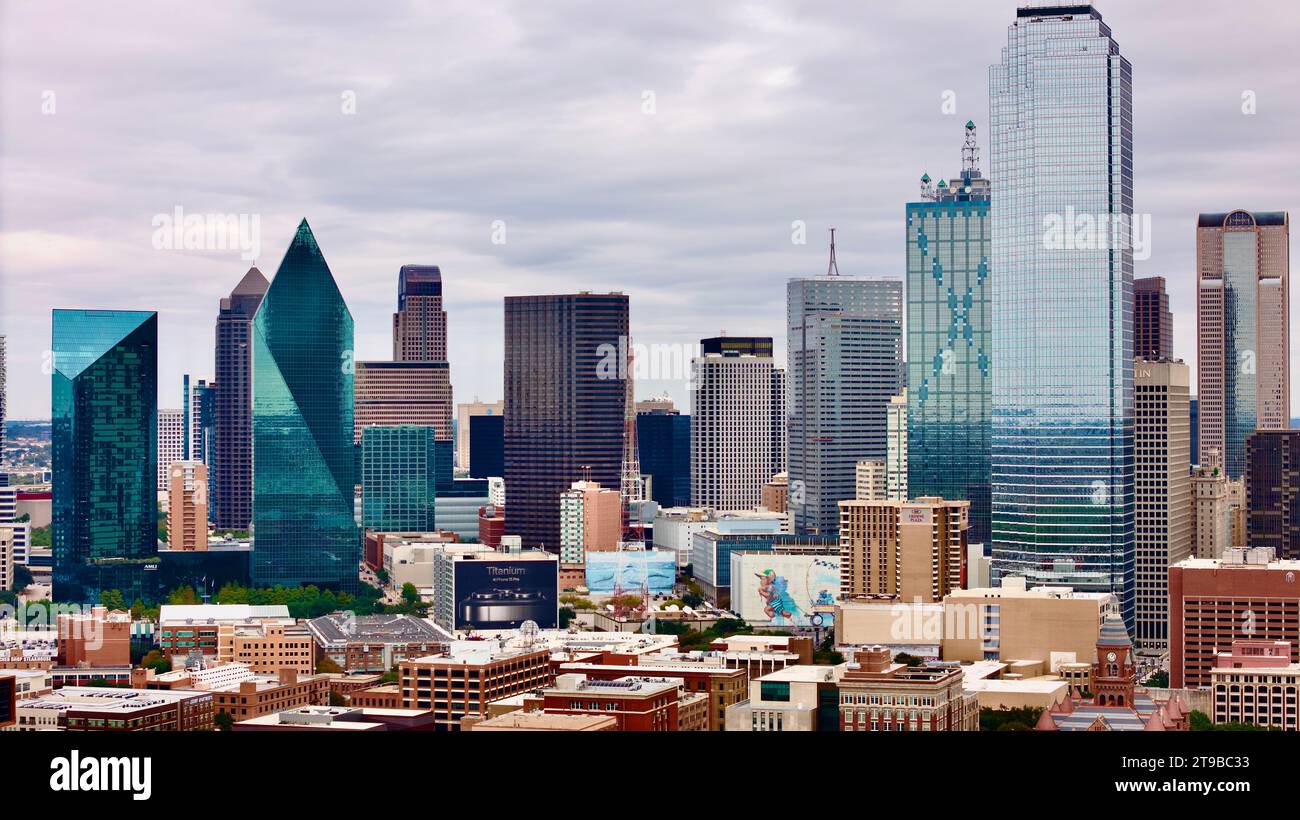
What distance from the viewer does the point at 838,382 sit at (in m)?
54.4

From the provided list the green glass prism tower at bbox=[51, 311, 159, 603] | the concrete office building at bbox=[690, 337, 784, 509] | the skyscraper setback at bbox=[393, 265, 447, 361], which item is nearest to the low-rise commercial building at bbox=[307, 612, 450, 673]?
the green glass prism tower at bbox=[51, 311, 159, 603]

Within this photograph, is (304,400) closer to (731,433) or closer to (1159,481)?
(731,433)

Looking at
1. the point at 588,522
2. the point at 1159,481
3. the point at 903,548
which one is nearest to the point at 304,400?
the point at 588,522

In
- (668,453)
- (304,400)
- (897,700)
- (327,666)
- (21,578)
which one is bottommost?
(327,666)

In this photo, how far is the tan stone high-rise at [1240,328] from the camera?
45.0 meters

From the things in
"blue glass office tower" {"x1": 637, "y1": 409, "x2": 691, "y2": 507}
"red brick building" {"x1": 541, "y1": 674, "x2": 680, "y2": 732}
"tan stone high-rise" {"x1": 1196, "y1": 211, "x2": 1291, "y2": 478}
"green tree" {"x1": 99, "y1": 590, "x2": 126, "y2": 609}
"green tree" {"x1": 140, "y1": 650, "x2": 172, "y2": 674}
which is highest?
"tan stone high-rise" {"x1": 1196, "y1": 211, "x2": 1291, "y2": 478}

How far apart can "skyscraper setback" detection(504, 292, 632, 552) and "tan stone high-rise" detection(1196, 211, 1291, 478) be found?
1674 centimetres

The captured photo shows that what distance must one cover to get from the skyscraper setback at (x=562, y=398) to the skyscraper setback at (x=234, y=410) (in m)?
10.2

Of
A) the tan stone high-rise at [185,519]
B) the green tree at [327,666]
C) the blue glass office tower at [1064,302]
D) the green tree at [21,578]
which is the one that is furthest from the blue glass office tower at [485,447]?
the green tree at [327,666]

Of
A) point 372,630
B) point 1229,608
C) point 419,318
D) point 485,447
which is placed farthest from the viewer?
point 419,318

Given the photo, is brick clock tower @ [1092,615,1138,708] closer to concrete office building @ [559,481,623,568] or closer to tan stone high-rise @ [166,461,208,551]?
concrete office building @ [559,481,623,568]

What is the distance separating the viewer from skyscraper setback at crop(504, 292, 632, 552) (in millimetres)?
51688

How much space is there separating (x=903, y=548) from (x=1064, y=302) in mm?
6812

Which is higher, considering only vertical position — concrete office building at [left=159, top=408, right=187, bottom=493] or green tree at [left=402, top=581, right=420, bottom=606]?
concrete office building at [left=159, top=408, right=187, bottom=493]
